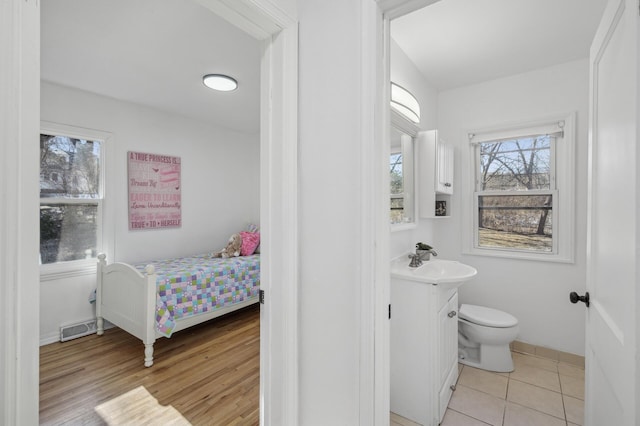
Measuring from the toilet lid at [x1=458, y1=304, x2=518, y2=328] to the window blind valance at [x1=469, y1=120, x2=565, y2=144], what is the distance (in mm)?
1605

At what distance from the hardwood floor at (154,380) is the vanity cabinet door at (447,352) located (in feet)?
3.83

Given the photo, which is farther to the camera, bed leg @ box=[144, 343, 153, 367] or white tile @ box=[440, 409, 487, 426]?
bed leg @ box=[144, 343, 153, 367]

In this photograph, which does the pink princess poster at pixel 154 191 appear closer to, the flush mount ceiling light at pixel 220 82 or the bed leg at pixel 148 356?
the flush mount ceiling light at pixel 220 82

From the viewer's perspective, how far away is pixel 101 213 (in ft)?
10.1

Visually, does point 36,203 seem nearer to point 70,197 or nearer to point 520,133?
point 70,197

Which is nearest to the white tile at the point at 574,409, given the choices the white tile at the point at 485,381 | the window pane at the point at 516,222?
the white tile at the point at 485,381

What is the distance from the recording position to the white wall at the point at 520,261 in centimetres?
243

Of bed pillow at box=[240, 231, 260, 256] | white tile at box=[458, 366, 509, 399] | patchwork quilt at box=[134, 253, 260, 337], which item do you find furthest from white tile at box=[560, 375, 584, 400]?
bed pillow at box=[240, 231, 260, 256]

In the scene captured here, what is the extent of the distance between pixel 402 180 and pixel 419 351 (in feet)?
4.07

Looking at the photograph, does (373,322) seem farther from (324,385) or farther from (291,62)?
(291,62)

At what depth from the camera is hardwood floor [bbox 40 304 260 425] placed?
1.79 metres

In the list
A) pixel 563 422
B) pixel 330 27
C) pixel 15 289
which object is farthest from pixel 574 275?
pixel 15 289

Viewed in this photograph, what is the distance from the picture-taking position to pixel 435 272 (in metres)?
2.15

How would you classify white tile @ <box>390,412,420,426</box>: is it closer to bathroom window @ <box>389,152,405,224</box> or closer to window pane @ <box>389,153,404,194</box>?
bathroom window @ <box>389,152,405,224</box>
